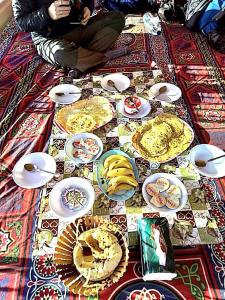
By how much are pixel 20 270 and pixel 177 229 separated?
0.63 meters

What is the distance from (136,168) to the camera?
1325 millimetres

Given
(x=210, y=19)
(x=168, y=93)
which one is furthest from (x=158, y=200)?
(x=210, y=19)

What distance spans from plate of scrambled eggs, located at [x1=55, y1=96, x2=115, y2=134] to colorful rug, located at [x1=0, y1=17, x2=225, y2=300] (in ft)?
0.50

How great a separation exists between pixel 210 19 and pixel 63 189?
1.96 m

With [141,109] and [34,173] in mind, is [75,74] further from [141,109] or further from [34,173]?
[34,173]

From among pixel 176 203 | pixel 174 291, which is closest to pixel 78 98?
pixel 176 203

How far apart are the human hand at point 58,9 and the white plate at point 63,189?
44.1 inches

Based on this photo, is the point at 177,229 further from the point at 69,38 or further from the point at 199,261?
the point at 69,38

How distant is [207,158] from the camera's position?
135cm

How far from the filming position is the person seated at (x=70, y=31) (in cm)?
185

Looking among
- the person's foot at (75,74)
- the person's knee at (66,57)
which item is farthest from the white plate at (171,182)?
the person's knee at (66,57)

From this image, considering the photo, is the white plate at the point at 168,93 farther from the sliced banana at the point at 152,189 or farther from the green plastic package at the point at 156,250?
the green plastic package at the point at 156,250

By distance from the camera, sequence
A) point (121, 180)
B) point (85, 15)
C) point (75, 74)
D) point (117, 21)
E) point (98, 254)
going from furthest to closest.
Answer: point (117, 21)
point (85, 15)
point (75, 74)
point (121, 180)
point (98, 254)

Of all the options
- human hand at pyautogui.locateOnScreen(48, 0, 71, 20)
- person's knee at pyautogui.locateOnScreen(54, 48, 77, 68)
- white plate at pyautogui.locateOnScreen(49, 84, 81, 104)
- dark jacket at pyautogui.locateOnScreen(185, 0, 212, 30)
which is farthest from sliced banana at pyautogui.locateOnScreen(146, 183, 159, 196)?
dark jacket at pyautogui.locateOnScreen(185, 0, 212, 30)
